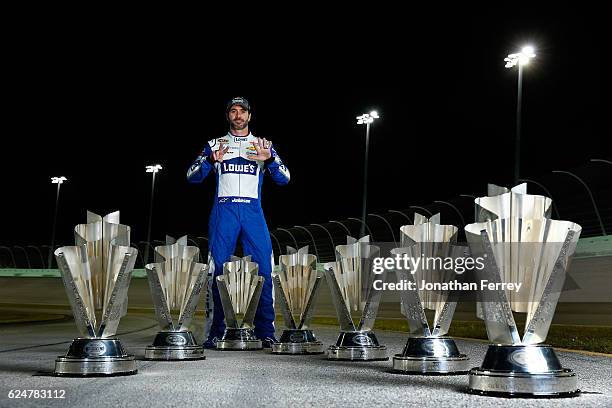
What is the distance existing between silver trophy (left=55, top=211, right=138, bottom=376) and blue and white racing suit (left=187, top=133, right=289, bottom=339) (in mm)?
3826

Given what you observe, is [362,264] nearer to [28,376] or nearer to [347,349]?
[347,349]

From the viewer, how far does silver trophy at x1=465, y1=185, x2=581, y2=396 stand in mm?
4758

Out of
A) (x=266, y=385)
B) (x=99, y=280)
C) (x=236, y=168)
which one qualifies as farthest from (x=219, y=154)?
(x=266, y=385)

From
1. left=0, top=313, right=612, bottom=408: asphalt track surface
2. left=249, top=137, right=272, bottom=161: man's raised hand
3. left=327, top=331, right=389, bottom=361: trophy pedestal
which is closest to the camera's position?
left=0, top=313, right=612, bottom=408: asphalt track surface

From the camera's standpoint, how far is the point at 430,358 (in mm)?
6082

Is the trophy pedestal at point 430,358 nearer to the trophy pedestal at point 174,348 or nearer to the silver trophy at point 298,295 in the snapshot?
the trophy pedestal at point 174,348

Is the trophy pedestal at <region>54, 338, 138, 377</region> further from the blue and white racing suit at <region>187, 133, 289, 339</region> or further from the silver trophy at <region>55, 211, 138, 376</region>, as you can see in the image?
the blue and white racing suit at <region>187, 133, 289, 339</region>

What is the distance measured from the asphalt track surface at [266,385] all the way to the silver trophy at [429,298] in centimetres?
28

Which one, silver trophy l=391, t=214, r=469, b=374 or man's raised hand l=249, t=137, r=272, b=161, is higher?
man's raised hand l=249, t=137, r=272, b=161

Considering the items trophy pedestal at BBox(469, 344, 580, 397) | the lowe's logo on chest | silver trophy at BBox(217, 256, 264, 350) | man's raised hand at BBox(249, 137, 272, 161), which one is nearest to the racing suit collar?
man's raised hand at BBox(249, 137, 272, 161)

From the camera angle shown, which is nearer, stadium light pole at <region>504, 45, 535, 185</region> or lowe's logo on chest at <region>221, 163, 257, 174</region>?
lowe's logo on chest at <region>221, 163, 257, 174</region>

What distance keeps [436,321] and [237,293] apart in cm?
367

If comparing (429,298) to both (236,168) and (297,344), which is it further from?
(236,168)

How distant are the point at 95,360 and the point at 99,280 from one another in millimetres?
679
